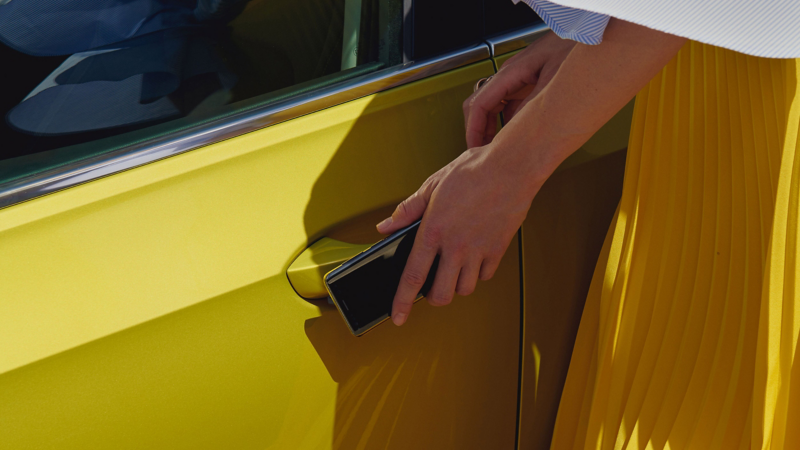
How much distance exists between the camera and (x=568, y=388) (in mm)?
1204

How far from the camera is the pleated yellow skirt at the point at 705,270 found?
853 millimetres

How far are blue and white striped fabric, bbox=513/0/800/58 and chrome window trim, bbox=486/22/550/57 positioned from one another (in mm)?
454

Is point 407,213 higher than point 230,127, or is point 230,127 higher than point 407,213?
point 230,127

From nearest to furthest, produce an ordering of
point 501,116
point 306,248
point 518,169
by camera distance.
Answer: point 518,169 → point 306,248 → point 501,116

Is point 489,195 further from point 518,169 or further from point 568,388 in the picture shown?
point 568,388

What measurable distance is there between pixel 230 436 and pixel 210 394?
0.27 ft

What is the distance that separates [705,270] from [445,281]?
43cm

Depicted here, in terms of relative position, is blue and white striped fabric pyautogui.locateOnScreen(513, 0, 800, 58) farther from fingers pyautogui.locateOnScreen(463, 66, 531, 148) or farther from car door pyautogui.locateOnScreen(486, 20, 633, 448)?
car door pyautogui.locateOnScreen(486, 20, 633, 448)

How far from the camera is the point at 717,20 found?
2.18ft

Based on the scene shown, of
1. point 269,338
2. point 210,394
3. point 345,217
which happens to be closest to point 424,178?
point 345,217

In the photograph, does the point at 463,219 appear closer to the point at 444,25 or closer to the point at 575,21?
the point at 575,21

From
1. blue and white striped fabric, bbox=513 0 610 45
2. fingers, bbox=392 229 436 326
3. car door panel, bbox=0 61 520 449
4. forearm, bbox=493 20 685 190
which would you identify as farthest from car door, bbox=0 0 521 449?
blue and white striped fabric, bbox=513 0 610 45

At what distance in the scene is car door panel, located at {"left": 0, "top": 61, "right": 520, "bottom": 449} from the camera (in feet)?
2.80

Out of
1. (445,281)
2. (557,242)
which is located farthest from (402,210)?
(557,242)
